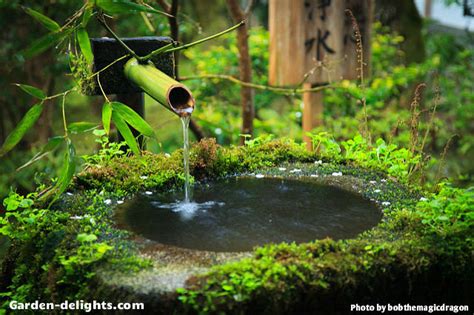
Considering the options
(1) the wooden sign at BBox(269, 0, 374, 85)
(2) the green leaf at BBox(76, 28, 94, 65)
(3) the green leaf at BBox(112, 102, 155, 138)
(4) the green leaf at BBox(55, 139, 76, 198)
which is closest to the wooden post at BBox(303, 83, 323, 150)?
(1) the wooden sign at BBox(269, 0, 374, 85)

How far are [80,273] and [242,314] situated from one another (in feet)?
2.30

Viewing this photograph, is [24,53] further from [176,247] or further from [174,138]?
[174,138]

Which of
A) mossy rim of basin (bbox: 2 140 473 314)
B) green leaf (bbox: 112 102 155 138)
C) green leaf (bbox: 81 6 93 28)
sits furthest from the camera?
green leaf (bbox: 112 102 155 138)

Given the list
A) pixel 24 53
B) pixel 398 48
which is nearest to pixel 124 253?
pixel 24 53

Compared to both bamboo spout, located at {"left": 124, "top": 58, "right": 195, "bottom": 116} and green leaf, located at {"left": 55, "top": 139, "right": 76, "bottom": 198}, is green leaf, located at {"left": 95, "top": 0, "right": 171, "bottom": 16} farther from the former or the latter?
green leaf, located at {"left": 55, "top": 139, "right": 76, "bottom": 198}

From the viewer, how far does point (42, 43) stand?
2.99 m

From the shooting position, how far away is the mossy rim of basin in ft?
7.52

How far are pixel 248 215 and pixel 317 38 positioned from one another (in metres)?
2.95

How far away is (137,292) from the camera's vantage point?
7.55ft

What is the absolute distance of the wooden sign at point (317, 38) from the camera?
18.5 ft

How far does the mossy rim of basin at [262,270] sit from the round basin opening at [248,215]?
107 mm

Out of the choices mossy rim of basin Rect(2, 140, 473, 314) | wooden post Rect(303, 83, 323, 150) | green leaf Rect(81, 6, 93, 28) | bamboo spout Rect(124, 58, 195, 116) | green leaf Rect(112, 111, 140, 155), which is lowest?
mossy rim of basin Rect(2, 140, 473, 314)

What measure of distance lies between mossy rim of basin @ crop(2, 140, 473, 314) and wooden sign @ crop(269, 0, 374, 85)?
2.59 m

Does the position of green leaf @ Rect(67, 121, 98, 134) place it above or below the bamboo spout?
below
